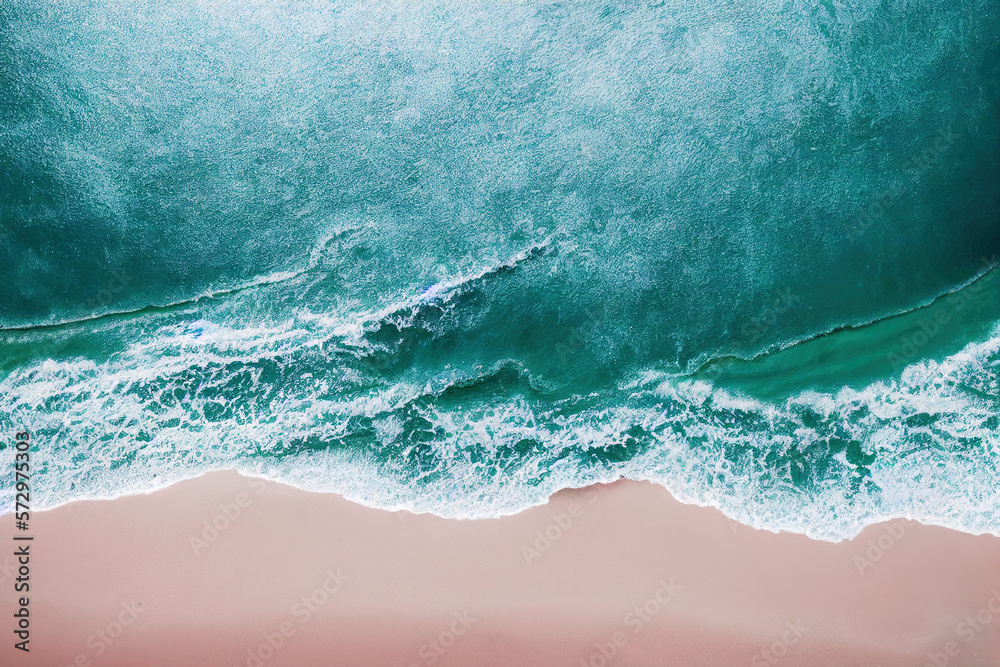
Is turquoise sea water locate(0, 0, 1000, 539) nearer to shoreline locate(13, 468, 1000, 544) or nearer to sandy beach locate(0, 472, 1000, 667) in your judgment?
shoreline locate(13, 468, 1000, 544)

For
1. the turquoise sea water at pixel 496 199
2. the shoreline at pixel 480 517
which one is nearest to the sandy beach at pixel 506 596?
the shoreline at pixel 480 517

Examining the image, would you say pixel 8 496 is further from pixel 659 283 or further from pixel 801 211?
pixel 801 211

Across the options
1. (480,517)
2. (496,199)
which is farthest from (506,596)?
(496,199)

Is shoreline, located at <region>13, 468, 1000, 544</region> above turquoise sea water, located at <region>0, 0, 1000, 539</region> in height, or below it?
below

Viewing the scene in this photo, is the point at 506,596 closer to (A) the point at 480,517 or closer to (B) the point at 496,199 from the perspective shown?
(A) the point at 480,517

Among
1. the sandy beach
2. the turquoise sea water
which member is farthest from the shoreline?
the turquoise sea water

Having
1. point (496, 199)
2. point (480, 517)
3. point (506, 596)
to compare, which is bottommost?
point (506, 596)

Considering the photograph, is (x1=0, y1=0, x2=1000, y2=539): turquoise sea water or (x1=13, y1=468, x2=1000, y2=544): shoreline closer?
(x1=13, y1=468, x2=1000, y2=544): shoreline
